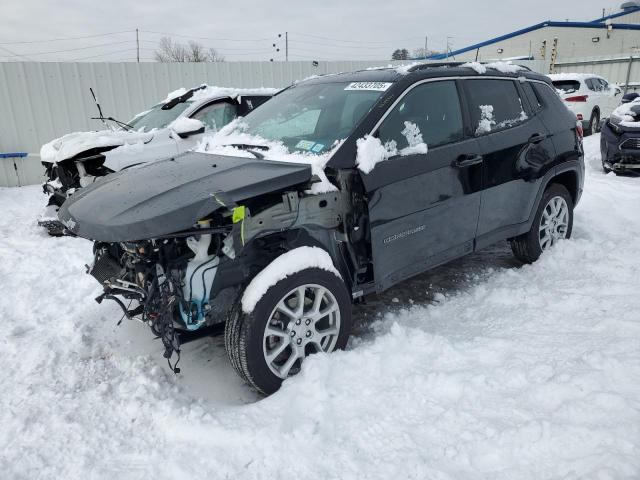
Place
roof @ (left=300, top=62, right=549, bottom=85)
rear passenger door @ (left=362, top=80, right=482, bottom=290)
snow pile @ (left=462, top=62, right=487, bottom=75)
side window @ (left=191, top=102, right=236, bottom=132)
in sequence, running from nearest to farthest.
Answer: rear passenger door @ (left=362, top=80, right=482, bottom=290), roof @ (left=300, top=62, right=549, bottom=85), snow pile @ (left=462, top=62, right=487, bottom=75), side window @ (left=191, top=102, right=236, bottom=132)

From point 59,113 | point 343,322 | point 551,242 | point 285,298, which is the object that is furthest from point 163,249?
point 59,113

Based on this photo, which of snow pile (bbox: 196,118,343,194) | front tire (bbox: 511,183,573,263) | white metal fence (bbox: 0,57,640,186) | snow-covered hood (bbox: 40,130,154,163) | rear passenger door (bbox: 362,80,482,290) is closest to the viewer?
snow pile (bbox: 196,118,343,194)

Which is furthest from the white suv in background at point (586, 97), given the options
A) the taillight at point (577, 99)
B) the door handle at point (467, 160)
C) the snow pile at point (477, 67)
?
the door handle at point (467, 160)

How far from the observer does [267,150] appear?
351 centimetres

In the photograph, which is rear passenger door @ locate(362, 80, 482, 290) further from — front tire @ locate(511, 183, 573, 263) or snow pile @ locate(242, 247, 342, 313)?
front tire @ locate(511, 183, 573, 263)

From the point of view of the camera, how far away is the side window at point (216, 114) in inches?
279

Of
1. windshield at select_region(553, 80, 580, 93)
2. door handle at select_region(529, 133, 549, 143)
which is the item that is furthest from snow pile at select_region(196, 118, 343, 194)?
windshield at select_region(553, 80, 580, 93)

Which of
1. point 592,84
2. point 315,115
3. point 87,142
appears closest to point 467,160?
point 315,115

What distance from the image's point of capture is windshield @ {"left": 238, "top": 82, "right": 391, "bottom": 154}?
11.1 ft

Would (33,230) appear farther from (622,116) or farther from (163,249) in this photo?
(622,116)

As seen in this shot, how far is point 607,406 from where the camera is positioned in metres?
2.51

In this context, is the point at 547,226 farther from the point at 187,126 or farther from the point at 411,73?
the point at 187,126

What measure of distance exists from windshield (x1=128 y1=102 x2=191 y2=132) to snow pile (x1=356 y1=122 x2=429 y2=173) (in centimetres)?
467

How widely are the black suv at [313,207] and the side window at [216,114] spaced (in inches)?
119
